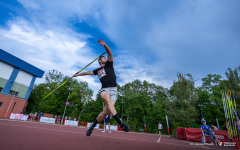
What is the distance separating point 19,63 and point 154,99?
42.6m

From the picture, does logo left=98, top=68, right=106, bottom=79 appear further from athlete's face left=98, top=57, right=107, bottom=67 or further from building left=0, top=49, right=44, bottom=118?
building left=0, top=49, right=44, bottom=118

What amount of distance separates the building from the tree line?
5.65 m

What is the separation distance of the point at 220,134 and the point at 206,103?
93.2 feet

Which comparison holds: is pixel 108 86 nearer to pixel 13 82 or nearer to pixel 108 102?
pixel 108 102

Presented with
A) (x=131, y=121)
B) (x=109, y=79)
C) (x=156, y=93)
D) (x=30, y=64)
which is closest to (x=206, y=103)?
(x=156, y=93)

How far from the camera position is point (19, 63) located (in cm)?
2719

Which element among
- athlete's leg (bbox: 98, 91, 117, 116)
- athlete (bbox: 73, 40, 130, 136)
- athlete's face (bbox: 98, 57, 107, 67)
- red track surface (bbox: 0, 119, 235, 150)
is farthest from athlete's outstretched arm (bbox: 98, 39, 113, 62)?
red track surface (bbox: 0, 119, 235, 150)

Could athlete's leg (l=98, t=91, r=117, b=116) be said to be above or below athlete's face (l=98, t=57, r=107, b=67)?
below

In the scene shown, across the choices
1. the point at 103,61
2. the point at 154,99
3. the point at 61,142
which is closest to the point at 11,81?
the point at 61,142

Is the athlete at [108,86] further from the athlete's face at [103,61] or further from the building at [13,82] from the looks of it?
the building at [13,82]

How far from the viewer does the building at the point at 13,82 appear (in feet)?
82.7

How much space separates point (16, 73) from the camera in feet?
89.0

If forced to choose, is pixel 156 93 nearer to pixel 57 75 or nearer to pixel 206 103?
pixel 206 103

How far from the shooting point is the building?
25212 mm
